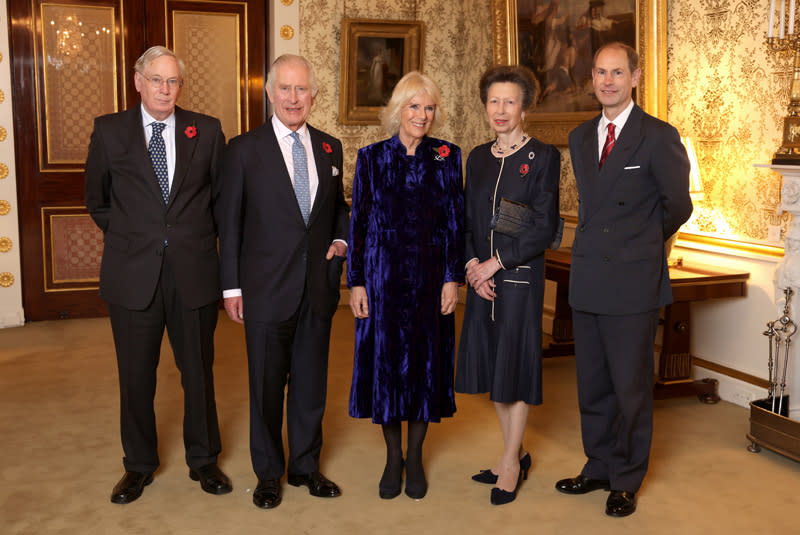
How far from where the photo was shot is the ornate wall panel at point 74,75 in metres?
7.13

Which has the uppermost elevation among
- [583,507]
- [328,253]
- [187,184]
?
[187,184]

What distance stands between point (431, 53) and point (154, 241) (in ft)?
18.0

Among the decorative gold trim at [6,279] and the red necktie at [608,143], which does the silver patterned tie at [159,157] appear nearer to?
the red necktie at [608,143]

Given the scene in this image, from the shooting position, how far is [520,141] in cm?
347

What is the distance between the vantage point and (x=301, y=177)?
3.42m

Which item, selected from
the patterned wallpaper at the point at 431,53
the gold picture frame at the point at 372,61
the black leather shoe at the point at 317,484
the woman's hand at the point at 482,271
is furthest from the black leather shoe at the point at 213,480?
the gold picture frame at the point at 372,61

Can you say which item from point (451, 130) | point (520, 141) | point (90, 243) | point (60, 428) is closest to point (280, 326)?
point (520, 141)

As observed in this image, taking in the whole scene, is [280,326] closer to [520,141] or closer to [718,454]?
[520,141]

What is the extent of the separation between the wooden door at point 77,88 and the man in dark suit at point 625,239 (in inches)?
196

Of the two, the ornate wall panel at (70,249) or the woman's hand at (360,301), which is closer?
the woman's hand at (360,301)

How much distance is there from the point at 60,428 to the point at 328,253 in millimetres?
2087

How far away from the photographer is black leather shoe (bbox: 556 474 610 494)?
369 centimetres

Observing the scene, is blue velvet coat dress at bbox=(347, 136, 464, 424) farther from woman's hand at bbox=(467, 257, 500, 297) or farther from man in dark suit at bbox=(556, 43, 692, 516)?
man in dark suit at bbox=(556, 43, 692, 516)

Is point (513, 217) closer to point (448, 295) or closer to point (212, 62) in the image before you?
point (448, 295)
